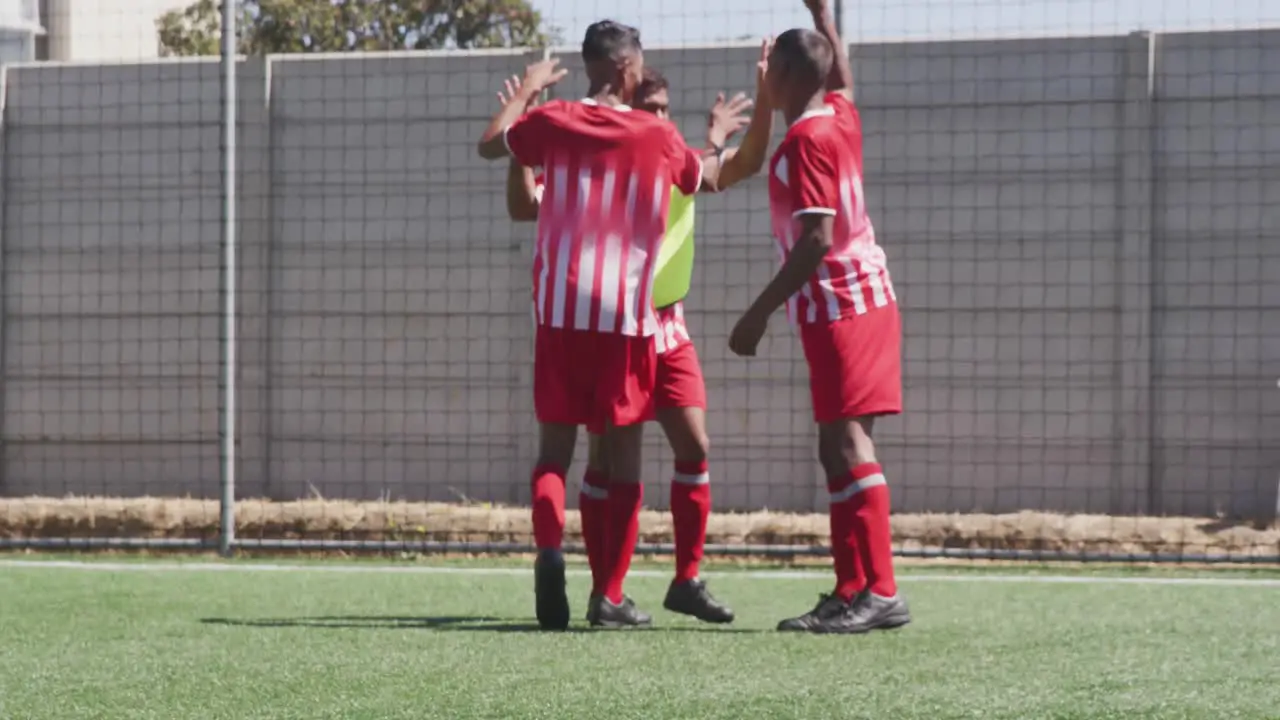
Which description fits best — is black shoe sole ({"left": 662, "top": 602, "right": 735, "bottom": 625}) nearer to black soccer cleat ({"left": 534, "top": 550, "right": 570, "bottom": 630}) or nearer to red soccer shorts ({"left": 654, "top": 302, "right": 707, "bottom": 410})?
black soccer cleat ({"left": 534, "top": 550, "right": 570, "bottom": 630})

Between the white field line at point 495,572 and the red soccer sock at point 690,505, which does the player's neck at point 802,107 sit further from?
the white field line at point 495,572

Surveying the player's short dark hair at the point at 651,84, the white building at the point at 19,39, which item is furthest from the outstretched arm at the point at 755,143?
the white building at the point at 19,39

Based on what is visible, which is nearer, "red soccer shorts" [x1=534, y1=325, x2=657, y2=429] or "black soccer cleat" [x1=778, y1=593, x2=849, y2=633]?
"black soccer cleat" [x1=778, y1=593, x2=849, y2=633]

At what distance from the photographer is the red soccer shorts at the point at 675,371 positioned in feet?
20.7

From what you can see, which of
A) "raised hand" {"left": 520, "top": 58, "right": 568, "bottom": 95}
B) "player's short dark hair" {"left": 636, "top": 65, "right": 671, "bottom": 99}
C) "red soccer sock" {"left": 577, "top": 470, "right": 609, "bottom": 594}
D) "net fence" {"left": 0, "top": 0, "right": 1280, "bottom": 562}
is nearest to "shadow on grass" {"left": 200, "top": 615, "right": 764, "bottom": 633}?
"red soccer sock" {"left": 577, "top": 470, "right": 609, "bottom": 594}

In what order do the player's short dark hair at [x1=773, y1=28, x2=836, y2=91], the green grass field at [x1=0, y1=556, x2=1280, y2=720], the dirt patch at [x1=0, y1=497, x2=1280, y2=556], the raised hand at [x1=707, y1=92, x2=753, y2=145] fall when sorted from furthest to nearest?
the dirt patch at [x1=0, y1=497, x2=1280, y2=556]
the raised hand at [x1=707, y1=92, x2=753, y2=145]
the player's short dark hair at [x1=773, y1=28, x2=836, y2=91]
the green grass field at [x1=0, y1=556, x2=1280, y2=720]

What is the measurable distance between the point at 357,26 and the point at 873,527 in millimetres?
27037

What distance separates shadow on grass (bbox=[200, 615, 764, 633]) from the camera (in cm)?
592

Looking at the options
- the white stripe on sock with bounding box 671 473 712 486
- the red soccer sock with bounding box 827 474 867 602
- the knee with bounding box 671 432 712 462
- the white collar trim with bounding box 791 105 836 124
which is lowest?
the red soccer sock with bounding box 827 474 867 602

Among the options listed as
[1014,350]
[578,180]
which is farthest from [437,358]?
[578,180]

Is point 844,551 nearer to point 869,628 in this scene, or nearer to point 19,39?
point 869,628

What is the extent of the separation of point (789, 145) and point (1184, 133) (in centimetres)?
641

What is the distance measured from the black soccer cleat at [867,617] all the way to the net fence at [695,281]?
4.90 metres

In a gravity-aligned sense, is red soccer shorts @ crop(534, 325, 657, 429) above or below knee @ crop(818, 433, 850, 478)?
above
